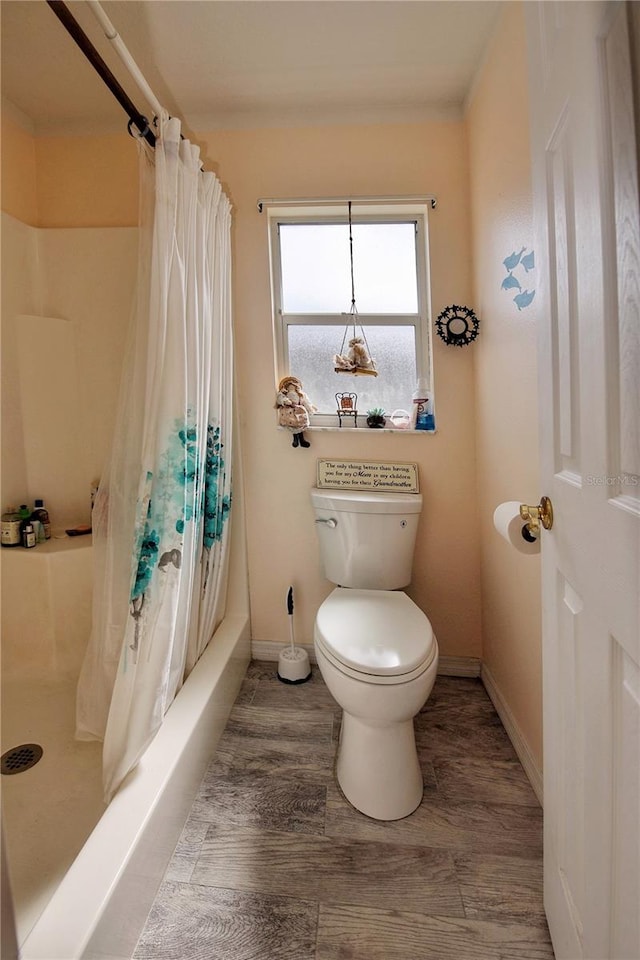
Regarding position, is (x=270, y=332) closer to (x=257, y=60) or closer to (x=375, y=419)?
(x=375, y=419)

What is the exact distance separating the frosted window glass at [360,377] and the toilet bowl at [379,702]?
1.00 m

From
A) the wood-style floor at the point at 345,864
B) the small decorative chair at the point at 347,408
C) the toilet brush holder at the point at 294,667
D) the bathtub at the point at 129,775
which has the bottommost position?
the wood-style floor at the point at 345,864

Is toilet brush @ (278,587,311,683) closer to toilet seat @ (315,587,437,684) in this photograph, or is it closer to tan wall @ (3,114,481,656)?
tan wall @ (3,114,481,656)

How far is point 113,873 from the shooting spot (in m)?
0.83

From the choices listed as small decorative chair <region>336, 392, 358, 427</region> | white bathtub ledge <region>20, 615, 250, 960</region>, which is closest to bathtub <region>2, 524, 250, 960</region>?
white bathtub ledge <region>20, 615, 250, 960</region>

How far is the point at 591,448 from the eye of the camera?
0.60 m

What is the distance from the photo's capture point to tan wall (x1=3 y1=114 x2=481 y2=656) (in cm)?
169

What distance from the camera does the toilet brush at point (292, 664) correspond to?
1781 mm

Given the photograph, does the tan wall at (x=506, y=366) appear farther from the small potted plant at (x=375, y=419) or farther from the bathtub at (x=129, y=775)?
the bathtub at (x=129, y=775)

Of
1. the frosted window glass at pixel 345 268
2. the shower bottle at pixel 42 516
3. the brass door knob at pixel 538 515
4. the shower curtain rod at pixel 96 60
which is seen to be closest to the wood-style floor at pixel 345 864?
the brass door knob at pixel 538 515

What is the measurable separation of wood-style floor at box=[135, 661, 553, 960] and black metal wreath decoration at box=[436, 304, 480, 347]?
143cm

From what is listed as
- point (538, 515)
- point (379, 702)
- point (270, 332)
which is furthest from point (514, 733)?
point (270, 332)

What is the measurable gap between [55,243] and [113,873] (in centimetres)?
212

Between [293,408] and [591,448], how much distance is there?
4.20 ft
